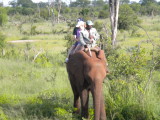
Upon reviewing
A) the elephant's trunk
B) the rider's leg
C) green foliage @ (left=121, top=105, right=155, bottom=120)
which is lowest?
green foliage @ (left=121, top=105, right=155, bottom=120)

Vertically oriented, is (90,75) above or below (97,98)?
above

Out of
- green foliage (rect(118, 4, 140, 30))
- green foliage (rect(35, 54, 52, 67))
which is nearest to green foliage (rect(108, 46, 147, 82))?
green foliage (rect(35, 54, 52, 67))

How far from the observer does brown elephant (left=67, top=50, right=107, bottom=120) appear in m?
5.27

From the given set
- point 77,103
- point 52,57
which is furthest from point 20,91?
point 52,57

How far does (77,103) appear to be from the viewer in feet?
22.3

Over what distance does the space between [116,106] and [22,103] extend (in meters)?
2.49

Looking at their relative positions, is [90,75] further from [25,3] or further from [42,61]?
[25,3]

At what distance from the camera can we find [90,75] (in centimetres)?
535

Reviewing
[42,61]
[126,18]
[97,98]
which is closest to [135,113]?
[97,98]

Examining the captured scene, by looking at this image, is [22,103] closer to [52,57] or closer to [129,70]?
[129,70]

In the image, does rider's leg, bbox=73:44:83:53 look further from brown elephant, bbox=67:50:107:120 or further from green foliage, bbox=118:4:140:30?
green foliage, bbox=118:4:140:30

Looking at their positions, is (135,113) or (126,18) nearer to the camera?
(135,113)

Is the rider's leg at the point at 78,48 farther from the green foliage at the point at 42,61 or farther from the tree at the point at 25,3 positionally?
the tree at the point at 25,3

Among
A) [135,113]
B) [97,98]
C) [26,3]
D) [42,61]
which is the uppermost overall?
[26,3]
